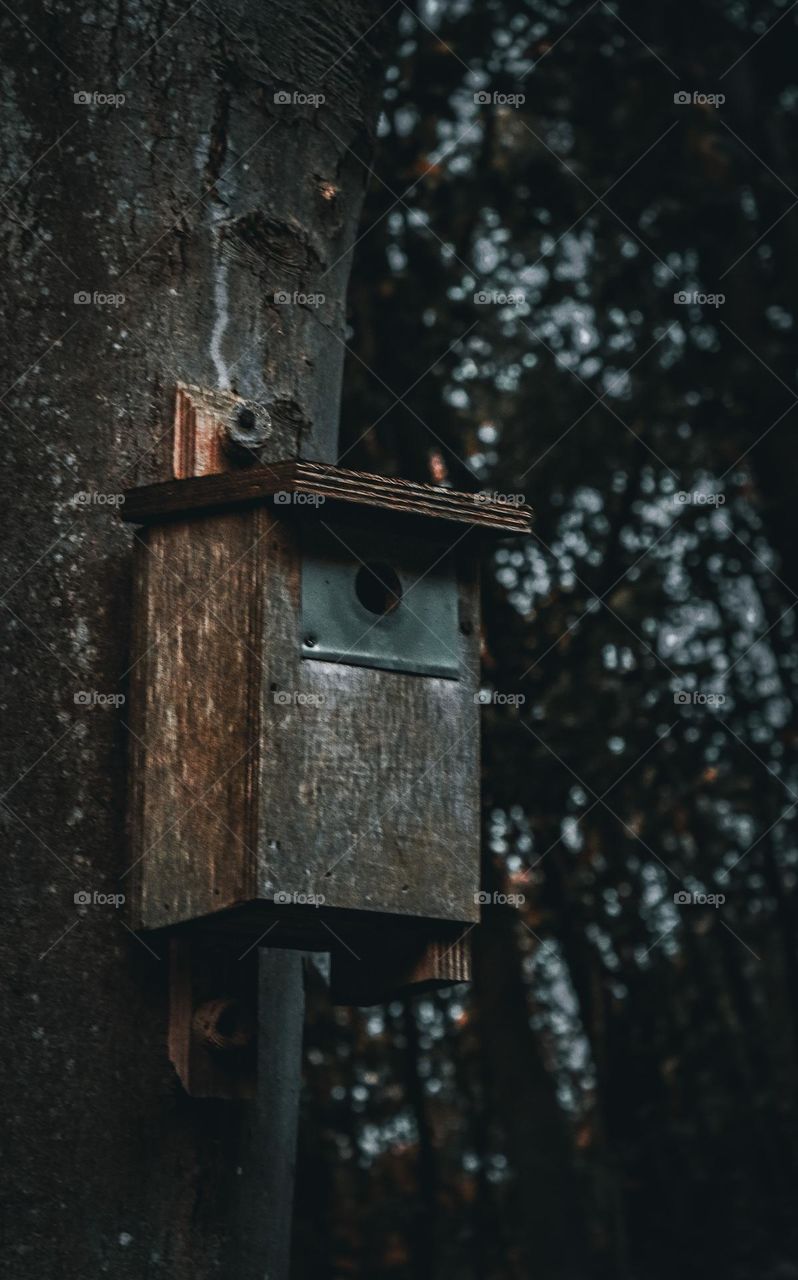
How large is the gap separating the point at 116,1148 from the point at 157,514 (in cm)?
77

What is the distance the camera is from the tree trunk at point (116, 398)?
210 centimetres

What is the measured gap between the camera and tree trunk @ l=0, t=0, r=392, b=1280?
2104mm

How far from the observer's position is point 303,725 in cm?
231

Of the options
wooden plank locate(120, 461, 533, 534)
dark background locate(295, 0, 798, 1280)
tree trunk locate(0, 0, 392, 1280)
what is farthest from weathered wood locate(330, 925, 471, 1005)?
dark background locate(295, 0, 798, 1280)

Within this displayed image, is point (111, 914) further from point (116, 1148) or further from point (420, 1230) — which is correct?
point (420, 1230)

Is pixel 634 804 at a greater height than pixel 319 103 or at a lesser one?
greater

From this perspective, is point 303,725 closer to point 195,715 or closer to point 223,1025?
point 195,715

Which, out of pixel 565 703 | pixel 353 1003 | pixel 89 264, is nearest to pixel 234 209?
pixel 89 264

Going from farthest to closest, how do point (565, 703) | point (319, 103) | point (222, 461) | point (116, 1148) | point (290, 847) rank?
point (565, 703), point (319, 103), point (222, 461), point (290, 847), point (116, 1148)

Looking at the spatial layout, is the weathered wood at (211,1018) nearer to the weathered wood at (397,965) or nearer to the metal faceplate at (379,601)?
the weathered wood at (397,965)

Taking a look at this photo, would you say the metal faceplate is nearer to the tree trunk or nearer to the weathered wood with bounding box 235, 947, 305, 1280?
the tree trunk

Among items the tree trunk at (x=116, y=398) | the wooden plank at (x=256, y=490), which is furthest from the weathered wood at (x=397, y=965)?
the wooden plank at (x=256, y=490)

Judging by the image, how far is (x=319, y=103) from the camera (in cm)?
267

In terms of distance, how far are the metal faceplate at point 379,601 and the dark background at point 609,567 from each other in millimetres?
3530
